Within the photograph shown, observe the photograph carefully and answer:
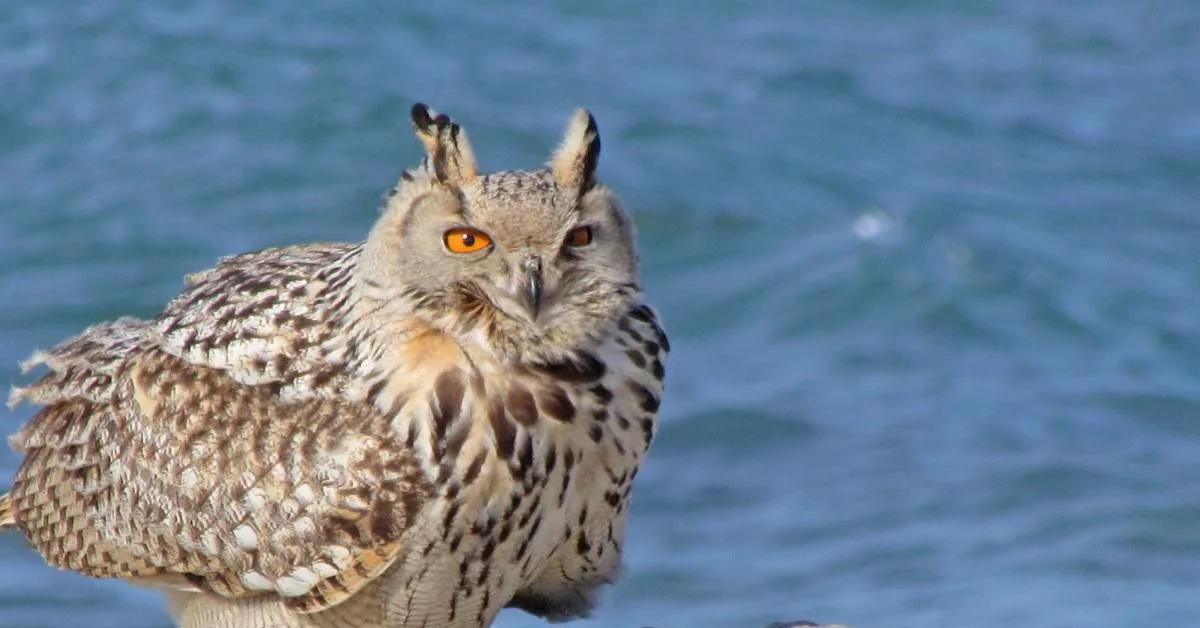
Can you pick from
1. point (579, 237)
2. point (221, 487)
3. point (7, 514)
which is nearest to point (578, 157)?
point (579, 237)

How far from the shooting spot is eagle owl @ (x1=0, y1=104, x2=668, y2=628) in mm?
4379

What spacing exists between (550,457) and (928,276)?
7181mm

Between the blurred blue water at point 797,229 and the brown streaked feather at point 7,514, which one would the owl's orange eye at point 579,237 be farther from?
the blurred blue water at point 797,229

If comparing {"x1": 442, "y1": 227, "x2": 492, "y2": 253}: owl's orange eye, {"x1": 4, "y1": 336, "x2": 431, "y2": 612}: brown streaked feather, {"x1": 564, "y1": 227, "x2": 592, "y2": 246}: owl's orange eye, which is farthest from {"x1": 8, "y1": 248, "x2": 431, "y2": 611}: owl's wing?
{"x1": 564, "y1": 227, "x2": 592, "y2": 246}: owl's orange eye

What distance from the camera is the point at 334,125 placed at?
40.5 ft

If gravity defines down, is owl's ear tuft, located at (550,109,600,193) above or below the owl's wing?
above

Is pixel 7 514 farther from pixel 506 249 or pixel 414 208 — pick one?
pixel 506 249

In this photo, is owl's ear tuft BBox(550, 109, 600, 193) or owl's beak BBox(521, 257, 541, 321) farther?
owl's ear tuft BBox(550, 109, 600, 193)

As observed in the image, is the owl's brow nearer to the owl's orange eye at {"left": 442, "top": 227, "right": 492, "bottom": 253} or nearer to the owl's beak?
the owl's orange eye at {"left": 442, "top": 227, "right": 492, "bottom": 253}

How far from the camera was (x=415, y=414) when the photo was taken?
177 inches

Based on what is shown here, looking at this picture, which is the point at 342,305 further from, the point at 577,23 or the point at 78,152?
the point at 577,23

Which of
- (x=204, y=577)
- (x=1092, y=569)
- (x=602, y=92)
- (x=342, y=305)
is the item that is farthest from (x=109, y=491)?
(x=602, y=92)

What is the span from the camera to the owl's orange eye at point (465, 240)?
4297 mm

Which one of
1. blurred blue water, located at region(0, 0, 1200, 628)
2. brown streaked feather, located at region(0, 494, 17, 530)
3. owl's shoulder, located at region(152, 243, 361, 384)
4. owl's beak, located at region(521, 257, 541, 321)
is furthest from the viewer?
blurred blue water, located at region(0, 0, 1200, 628)
